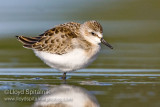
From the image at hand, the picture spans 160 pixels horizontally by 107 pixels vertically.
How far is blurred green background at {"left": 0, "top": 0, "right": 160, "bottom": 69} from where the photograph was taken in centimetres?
1433

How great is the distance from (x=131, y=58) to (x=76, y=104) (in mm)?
5261

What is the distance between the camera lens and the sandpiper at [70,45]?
38.3ft

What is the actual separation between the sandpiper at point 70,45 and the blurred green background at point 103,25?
5.03ft

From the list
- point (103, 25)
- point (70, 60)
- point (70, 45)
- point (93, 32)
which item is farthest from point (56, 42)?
point (103, 25)

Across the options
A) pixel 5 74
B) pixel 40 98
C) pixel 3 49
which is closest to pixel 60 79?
pixel 5 74

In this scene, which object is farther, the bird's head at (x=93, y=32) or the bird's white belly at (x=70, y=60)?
the bird's head at (x=93, y=32)

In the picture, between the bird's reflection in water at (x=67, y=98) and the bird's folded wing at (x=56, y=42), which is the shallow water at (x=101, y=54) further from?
the bird's folded wing at (x=56, y=42)

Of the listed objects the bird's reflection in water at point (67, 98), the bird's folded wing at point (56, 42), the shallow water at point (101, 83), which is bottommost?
the bird's reflection in water at point (67, 98)

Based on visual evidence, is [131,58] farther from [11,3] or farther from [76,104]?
[11,3]

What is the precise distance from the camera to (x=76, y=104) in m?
9.58

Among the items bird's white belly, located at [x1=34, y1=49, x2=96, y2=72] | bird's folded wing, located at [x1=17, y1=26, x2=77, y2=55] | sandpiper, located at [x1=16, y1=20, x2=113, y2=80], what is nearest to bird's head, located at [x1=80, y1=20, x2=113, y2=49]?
sandpiper, located at [x1=16, y1=20, x2=113, y2=80]

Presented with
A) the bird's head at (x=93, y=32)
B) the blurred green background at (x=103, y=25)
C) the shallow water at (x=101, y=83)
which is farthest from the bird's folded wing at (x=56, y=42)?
the blurred green background at (x=103, y=25)

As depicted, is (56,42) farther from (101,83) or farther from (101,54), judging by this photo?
(101,54)

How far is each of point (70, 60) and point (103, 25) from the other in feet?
25.2
